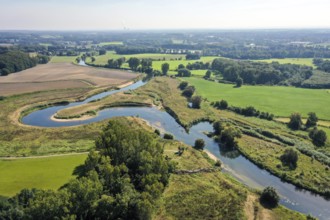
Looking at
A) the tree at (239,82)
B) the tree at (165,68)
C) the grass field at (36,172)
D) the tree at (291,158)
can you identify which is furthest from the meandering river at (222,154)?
the tree at (165,68)

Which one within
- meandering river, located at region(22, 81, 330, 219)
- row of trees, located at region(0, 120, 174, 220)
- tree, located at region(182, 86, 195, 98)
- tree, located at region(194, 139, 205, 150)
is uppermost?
row of trees, located at region(0, 120, 174, 220)

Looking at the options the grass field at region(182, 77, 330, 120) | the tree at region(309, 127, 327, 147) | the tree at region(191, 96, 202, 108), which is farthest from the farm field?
the tree at region(309, 127, 327, 147)

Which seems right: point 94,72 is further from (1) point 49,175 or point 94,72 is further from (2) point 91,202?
(2) point 91,202

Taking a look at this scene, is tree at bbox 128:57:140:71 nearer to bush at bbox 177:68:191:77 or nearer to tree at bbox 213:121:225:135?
bush at bbox 177:68:191:77

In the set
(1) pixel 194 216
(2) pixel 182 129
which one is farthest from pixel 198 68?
(1) pixel 194 216

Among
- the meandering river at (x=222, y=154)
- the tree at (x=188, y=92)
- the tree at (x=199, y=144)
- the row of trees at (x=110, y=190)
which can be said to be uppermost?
the row of trees at (x=110, y=190)

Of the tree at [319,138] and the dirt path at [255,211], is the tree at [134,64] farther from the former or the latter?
the dirt path at [255,211]

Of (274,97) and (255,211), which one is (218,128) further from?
(274,97)
